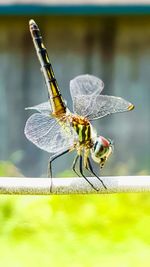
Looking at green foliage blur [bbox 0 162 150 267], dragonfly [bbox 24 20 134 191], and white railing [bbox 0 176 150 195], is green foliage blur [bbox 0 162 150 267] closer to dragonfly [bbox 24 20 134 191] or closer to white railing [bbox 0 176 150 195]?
dragonfly [bbox 24 20 134 191]

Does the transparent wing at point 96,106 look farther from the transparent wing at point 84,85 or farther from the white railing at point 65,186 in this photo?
the white railing at point 65,186

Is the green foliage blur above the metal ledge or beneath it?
beneath

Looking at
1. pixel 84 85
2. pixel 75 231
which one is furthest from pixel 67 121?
pixel 75 231

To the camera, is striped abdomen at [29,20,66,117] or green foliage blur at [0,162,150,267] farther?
green foliage blur at [0,162,150,267]

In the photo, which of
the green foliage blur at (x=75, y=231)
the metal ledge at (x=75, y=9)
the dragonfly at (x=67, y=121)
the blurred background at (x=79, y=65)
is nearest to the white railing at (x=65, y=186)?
the dragonfly at (x=67, y=121)

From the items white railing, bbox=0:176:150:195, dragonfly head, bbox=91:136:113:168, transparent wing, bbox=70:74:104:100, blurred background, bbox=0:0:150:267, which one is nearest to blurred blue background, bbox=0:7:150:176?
blurred background, bbox=0:0:150:267
